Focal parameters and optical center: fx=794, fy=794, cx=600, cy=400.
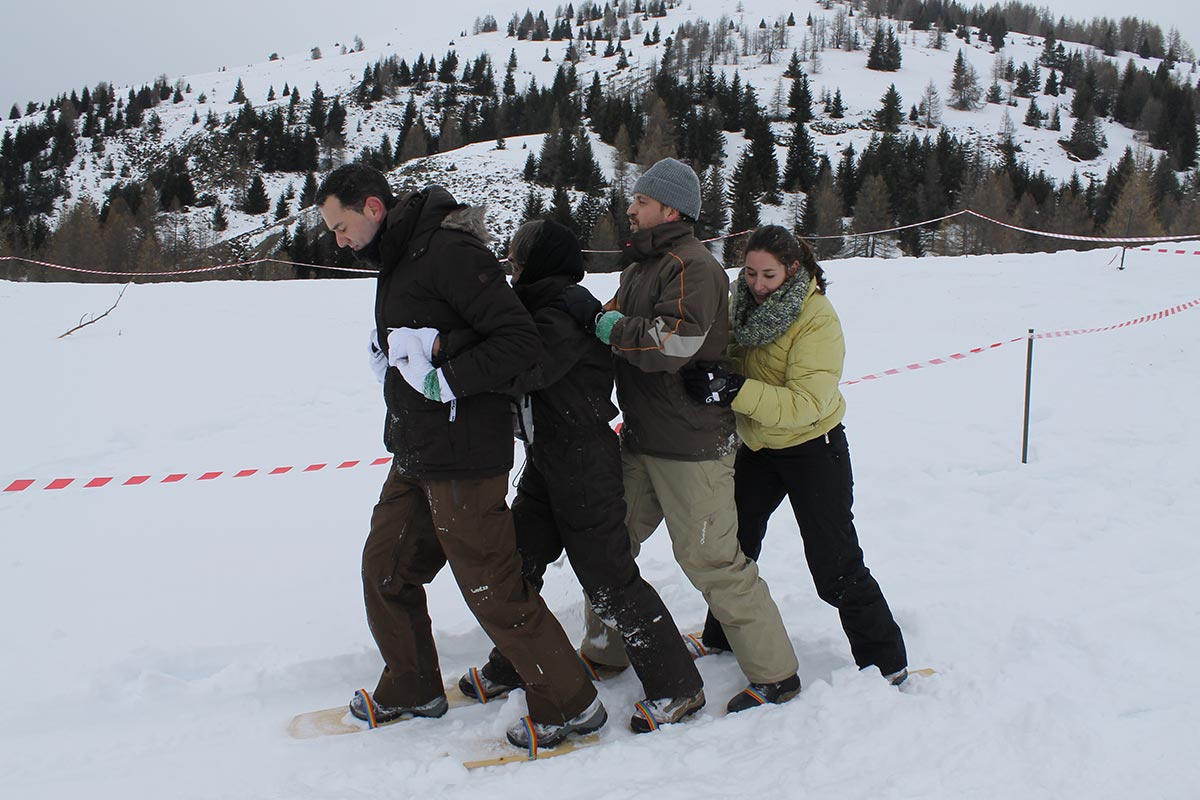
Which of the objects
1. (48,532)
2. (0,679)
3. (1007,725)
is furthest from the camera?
(48,532)

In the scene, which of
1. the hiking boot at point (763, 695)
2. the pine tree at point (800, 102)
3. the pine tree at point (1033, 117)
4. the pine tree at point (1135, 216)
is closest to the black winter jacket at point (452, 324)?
the hiking boot at point (763, 695)

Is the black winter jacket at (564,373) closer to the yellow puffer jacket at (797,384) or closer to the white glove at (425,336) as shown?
the white glove at (425,336)

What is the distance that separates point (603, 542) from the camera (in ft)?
9.40

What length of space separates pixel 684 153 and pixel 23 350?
6408cm

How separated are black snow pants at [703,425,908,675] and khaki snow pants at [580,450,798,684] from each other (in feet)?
0.81

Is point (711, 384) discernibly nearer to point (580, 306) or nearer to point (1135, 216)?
point (580, 306)

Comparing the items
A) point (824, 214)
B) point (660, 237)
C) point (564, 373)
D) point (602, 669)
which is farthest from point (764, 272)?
point (824, 214)

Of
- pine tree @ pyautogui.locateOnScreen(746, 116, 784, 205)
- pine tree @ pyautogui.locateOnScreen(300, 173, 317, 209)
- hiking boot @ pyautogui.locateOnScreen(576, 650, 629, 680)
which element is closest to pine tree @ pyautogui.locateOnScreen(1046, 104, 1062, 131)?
pine tree @ pyautogui.locateOnScreen(746, 116, 784, 205)

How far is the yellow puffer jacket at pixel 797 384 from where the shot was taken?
284 cm

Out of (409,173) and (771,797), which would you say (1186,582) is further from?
(409,173)

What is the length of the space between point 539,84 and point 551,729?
105771mm

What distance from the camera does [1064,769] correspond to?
2455 mm

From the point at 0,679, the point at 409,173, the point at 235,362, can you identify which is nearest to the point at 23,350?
the point at 235,362


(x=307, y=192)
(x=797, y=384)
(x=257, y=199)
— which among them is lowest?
(x=257, y=199)
